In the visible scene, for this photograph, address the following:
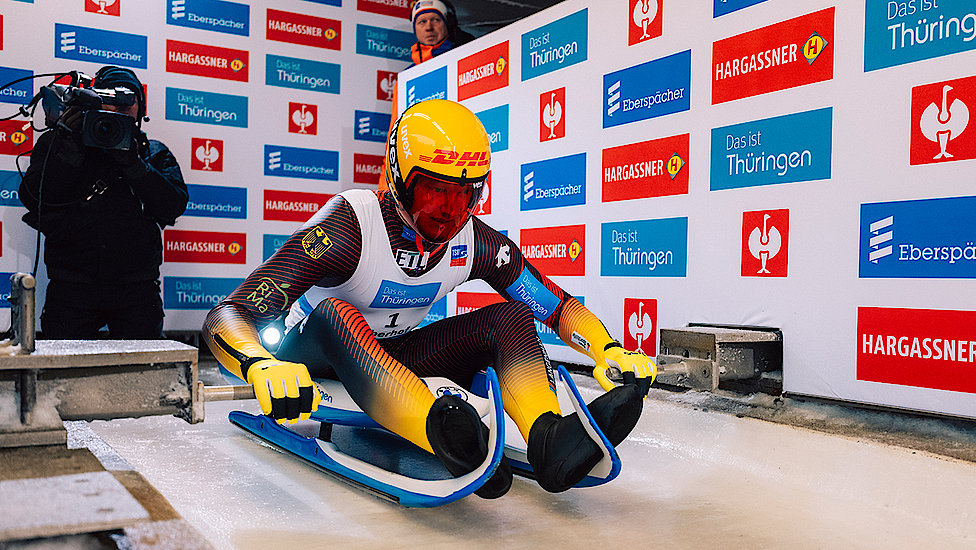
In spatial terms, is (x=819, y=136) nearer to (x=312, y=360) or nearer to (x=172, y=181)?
(x=312, y=360)

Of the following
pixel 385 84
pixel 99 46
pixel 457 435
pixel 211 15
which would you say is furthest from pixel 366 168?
pixel 457 435

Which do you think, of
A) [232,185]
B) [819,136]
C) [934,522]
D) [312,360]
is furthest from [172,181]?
[934,522]

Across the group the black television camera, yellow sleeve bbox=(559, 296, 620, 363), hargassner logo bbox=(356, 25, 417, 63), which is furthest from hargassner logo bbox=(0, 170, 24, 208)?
yellow sleeve bbox=(559, 296, 620, 363)

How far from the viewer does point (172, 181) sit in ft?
12.7

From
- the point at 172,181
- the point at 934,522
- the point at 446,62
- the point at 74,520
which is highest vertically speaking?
the point at 446,62

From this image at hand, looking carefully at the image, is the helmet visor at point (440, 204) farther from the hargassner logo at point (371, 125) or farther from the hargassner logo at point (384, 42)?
the hargassner logo at point (384, 42)

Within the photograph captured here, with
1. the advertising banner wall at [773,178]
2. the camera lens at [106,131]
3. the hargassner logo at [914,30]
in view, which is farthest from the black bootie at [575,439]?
the camera lens at [106,131]

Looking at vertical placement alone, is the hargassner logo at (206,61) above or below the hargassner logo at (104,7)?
below

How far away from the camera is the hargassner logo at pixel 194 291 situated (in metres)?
4.72

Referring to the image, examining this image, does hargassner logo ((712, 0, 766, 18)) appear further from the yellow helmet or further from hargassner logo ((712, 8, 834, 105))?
the yellow helmet

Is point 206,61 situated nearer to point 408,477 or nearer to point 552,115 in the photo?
point 552,115

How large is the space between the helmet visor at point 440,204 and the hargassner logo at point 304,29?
3.61 meters

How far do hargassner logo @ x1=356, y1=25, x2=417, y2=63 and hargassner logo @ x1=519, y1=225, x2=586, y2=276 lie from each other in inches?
80.8

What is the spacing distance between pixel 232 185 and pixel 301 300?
2.81 meters
